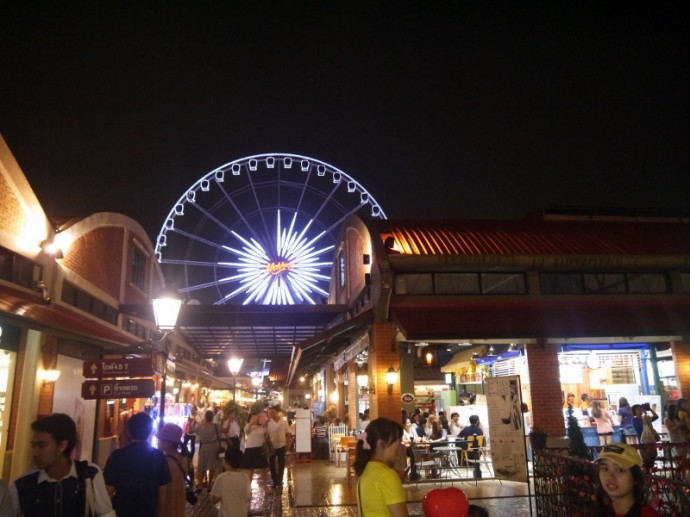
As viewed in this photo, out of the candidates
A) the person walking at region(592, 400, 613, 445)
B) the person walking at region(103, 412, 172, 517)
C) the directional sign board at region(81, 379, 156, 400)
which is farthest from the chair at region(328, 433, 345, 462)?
the person walking at region(103, 412, 172, 517)

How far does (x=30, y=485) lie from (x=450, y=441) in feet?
35.9

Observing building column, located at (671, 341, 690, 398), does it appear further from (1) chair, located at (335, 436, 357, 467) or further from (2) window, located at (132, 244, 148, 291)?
(2) window, located at (132, 244, 148, 291)

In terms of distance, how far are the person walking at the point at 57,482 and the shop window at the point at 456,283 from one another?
33.2 feet

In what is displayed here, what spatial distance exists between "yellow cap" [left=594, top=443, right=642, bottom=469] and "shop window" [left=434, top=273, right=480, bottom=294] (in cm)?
981

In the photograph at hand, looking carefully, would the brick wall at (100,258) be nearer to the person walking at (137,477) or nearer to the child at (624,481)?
the person walking at (137,477)

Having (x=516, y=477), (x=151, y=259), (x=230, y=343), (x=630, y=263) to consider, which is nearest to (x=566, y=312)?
(x=630, y=263)

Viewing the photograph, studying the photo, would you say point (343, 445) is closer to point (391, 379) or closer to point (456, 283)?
point (391, 379)

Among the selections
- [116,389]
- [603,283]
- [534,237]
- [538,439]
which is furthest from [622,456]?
[534,237]

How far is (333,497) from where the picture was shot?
1090cm

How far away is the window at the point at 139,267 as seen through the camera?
19.0 meters

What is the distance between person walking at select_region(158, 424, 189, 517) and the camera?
4801 mm

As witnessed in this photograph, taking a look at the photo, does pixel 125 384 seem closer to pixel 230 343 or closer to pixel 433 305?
pixel 433 305

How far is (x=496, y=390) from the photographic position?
9.70 meters

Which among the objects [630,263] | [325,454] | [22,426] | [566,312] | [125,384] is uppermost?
[630,263]
